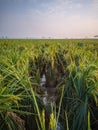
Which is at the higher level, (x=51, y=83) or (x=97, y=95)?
(x=97, y=95)

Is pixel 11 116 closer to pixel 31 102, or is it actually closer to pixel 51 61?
pixel 31 102

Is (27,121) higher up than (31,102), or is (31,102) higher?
(31,102)

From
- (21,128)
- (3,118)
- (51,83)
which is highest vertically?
(3,118)

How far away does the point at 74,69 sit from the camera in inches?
158

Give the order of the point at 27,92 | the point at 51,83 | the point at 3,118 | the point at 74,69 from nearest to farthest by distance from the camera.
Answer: the point at 3,118 → the point at 27,92 → the point at 74,69 → the point at 51,83

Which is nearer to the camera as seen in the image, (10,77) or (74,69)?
(10,77)

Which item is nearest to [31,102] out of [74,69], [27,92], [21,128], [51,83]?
[27,92]

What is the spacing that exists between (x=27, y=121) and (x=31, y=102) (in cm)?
25

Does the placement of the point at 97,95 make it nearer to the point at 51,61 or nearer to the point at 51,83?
the point at 51,83

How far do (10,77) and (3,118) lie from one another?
3.81ft

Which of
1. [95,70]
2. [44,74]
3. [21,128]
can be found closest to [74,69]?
[95,70]

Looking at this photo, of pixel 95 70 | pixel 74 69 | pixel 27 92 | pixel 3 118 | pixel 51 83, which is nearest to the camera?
pixel 3 118

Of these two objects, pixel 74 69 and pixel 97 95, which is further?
pixel 74 69

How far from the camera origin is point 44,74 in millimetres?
7422
